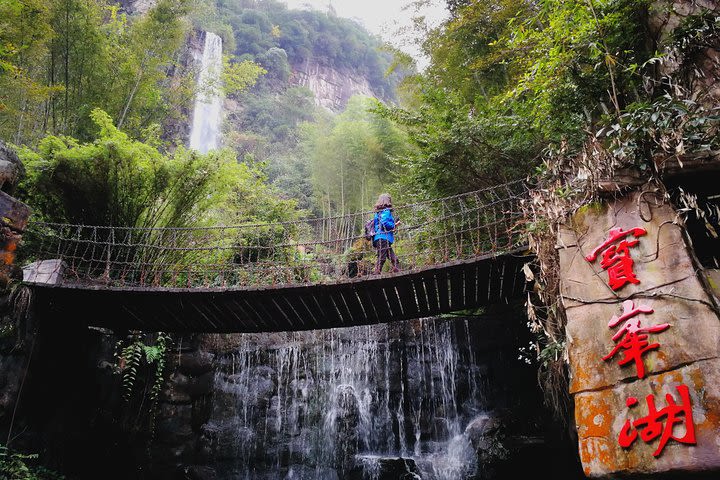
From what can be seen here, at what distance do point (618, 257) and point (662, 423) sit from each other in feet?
3.07

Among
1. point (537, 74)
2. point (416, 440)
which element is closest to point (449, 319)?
point (416, 440)

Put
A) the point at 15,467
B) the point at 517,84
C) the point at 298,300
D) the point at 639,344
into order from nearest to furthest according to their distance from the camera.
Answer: the point at 639,344 < the point at 15,467 < the point at 298,300 < the point at 517,84

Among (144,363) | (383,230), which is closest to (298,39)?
(144,363)

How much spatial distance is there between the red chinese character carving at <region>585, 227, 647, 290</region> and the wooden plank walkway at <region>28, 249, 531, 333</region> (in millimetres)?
832

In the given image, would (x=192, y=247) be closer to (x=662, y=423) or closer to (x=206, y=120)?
(x=662, y=423)

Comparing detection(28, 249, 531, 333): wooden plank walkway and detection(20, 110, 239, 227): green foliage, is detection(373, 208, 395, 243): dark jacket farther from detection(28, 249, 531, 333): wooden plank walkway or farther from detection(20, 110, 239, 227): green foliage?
detection(20, 110, 239, 227): green foliage

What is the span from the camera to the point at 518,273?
4074 millimetres

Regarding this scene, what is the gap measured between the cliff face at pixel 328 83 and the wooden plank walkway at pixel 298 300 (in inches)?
996

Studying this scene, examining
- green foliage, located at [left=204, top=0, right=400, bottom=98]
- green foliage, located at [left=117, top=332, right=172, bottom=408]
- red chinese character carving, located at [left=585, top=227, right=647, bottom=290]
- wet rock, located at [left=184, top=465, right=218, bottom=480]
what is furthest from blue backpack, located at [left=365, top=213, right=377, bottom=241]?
green foliage, located at [left=204, top=0, right=400, bottom=98]

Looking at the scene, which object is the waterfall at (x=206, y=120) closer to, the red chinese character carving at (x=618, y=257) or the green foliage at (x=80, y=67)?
the green foliage at (x=80, y=67)

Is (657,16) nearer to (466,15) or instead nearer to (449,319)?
(466,15)

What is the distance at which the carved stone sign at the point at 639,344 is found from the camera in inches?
81.9

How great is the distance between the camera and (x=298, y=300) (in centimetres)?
440

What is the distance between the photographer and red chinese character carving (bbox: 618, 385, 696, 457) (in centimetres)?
205
